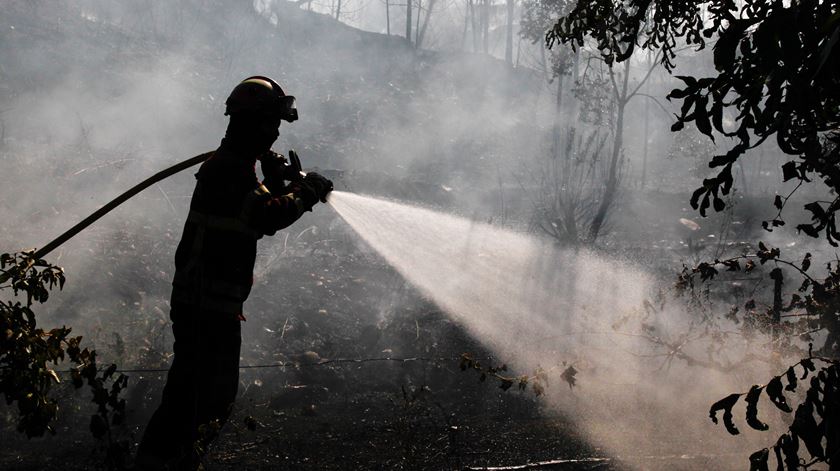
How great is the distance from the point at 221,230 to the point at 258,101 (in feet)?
1.87

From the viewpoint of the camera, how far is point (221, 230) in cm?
274

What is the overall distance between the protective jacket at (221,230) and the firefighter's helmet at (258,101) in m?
0.18

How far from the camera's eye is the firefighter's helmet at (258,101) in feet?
8.98

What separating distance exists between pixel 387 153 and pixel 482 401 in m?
14.7

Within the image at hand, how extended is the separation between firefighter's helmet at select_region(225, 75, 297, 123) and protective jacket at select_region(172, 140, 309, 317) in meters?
0.18

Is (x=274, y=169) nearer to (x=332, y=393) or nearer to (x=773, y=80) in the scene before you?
(x=773, y=80)

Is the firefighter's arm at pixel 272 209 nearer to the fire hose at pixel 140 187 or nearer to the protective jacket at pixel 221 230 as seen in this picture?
the protective jacket at pixel 221 230

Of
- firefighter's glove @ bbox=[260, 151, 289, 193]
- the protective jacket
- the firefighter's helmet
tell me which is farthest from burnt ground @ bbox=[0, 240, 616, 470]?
the firefighter's helmet

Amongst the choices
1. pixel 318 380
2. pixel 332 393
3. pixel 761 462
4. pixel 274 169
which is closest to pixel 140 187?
pixel 274 169

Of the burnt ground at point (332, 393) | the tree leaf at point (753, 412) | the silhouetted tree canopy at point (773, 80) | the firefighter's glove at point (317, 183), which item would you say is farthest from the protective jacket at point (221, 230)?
the tree leaf at point (753, 412)

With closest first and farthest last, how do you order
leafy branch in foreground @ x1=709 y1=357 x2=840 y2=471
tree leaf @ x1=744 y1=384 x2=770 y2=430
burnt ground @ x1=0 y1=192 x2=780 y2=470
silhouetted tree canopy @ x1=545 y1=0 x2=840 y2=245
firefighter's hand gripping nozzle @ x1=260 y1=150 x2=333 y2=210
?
silhouetted tree canopy @ x1=545 y1=0 x2=840 y2=245 < leafy branch in foreground @ x1=709 y1=357 x2=840 y2=471 < tree leaf @ x1=744 y1=384 x2=770 y2=430 < firefighter's hand gripping nozzle @ x1=260 y1=150 x2=333 y2=210 < burnt ground @ x1=0 y1=192 x2=780 y2=470

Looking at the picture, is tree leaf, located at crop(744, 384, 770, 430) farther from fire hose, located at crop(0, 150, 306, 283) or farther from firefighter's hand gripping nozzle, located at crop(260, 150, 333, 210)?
fire hose, located at crop(0, 150, 306, 283)

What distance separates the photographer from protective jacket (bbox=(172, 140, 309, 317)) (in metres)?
2.71

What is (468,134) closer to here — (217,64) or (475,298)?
(217,64)
